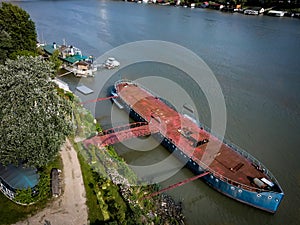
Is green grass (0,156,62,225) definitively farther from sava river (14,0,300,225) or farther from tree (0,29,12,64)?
tree (0,29,12,64)

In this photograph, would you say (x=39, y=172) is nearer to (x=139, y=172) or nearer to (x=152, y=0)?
(x=139, y=172)

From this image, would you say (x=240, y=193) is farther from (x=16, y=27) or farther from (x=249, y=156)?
(x=16, y=27)

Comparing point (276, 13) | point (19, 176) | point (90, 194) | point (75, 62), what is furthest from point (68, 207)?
point (276, 13)

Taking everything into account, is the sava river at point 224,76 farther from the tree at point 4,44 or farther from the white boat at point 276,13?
the tree at point 4,44

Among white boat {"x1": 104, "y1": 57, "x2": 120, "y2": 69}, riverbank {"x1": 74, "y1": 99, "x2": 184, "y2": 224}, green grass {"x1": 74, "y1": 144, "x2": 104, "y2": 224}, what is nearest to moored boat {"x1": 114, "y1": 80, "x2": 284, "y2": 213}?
riverbank {"x1": 74, "y1": 99, "x2": 184, "y2": 224}

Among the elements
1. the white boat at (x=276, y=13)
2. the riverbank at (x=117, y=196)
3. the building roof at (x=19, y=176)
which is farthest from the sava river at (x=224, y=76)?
the building roof at (x=19, y=176)

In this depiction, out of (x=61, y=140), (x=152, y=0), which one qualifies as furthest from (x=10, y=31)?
(x=152, y=0)

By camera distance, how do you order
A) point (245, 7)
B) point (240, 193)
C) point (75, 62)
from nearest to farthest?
point (240, 193), point (75, 62), point (245, 7)
